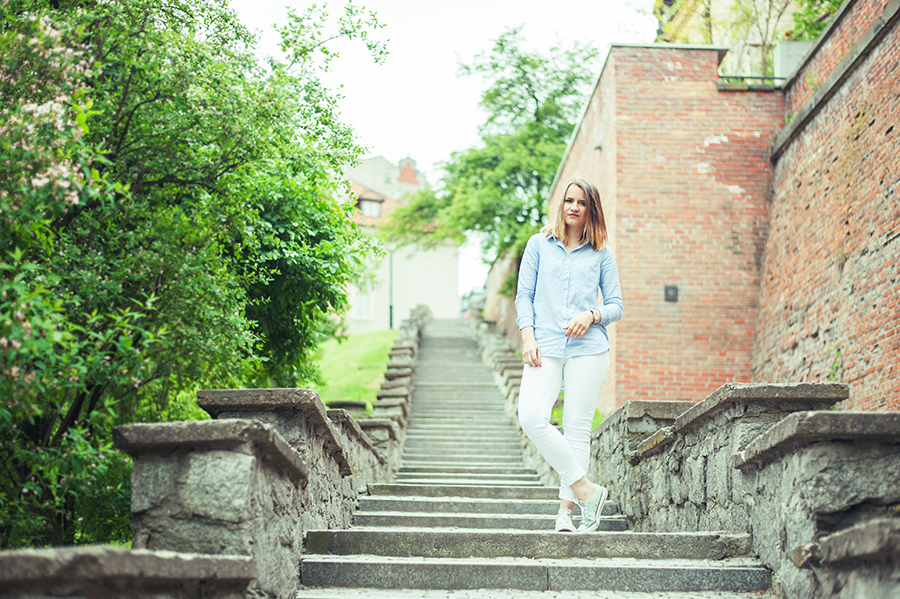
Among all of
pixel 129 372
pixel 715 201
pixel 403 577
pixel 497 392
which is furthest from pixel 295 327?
pixel 497 392

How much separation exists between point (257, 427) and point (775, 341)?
8.52m

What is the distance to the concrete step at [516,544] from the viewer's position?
146 inches

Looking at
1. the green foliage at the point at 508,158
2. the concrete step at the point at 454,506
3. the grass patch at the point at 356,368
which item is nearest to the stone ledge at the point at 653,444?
the concrete step at the point at 454,506

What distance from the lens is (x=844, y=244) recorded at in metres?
8.12

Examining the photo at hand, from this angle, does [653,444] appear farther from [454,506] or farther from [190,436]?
[190,436]

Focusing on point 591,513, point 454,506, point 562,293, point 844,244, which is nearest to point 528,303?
point 562,293

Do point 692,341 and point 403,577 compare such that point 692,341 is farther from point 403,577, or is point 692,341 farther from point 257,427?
point 257,427

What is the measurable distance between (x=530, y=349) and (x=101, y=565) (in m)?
2.48

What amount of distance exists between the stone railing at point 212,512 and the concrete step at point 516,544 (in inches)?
8.1


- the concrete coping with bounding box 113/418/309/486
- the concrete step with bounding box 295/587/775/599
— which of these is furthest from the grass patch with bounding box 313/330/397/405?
the concrete coping with bounding box 113/418/309/486

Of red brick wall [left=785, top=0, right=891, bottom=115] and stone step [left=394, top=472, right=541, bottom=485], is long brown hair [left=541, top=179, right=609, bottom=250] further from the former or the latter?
red brick wall [left=785, top=0, right=891, bottom=115]

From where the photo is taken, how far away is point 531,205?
1888 centimetres

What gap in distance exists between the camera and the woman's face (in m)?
4.27

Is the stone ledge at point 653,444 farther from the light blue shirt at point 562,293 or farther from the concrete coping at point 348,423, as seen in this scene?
the concrete coping at point 348,423
